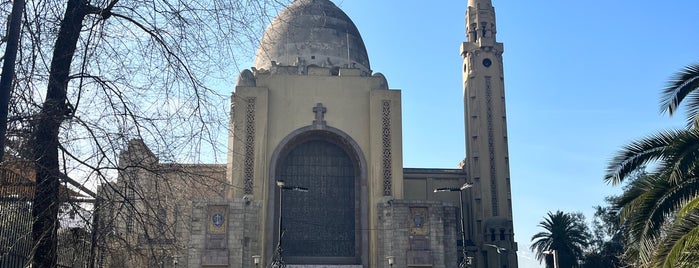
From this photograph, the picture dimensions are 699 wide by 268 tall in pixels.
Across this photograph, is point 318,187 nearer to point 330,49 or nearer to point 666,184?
point 330,49

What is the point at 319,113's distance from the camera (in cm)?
3020

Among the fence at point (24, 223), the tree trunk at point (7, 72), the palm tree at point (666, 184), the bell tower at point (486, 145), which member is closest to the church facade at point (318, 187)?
the bell tower at point (486, 145)

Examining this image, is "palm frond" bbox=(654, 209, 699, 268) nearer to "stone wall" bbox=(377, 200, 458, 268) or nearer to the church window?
"stone wall" bbox=(377, 200, 458, 268)

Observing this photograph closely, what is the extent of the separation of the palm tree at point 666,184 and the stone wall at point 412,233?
15.4m

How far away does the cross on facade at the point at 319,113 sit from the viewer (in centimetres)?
3008

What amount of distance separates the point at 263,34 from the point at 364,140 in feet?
74.5

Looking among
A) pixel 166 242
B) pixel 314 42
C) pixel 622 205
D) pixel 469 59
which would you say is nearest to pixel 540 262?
pixel 469 59

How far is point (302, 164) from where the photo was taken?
1204 inches

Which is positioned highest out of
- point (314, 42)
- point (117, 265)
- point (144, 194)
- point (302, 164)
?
point (314, 42)

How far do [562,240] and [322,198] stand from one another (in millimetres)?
17121

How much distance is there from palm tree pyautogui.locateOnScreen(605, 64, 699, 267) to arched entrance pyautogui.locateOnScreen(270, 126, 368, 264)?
57.3 ft

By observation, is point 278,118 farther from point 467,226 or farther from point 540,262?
point 540,262

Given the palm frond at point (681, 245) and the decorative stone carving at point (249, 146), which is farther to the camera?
the decorative stone carving at point (249, 146)

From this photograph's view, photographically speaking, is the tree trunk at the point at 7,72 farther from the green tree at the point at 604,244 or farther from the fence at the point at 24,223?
the green tree at the point at 604,244
